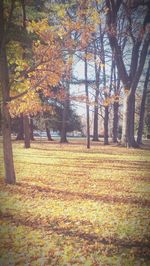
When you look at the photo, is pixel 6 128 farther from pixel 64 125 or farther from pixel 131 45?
pixel 131 45

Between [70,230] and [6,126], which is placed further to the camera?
[6,126]

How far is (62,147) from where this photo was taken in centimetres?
546

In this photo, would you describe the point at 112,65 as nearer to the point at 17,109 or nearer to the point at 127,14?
the point at 127,14

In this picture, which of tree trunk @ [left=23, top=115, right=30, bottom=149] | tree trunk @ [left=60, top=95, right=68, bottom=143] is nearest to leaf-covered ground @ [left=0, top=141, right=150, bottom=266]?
tree trunk @ [left=23, top=115, right=30, bottom=149]

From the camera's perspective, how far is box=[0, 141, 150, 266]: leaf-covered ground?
375cm

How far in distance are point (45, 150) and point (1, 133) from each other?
1.01 m

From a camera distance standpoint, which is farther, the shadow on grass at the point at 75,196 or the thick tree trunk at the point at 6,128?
the thick tree trunk at the point at 6,128

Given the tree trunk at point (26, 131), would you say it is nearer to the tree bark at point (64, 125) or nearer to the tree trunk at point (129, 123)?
the tree bark at point (64, 125)

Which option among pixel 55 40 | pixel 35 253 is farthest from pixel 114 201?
pixel 55 40

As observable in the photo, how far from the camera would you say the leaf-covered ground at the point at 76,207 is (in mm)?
3752

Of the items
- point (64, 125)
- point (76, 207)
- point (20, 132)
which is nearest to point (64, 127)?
point (64, 125)

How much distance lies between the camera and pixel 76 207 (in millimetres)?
5035

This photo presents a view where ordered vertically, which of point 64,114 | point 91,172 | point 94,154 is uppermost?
point 64,114

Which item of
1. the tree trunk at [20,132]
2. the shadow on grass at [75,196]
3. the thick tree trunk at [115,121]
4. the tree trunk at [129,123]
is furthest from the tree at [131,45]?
the tree trunk at [20,132]
